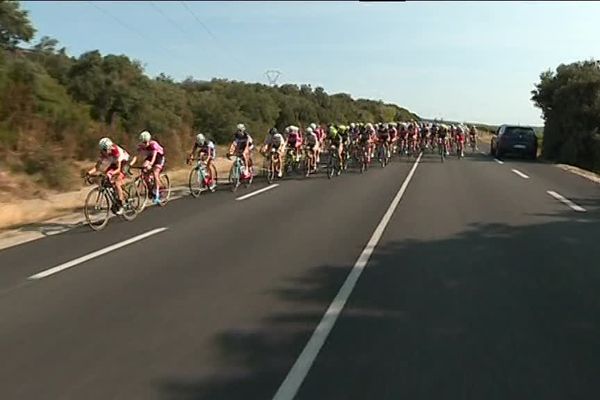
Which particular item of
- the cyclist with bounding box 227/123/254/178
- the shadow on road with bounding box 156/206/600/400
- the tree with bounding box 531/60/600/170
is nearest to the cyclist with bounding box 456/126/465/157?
the tree with bounding box 531/60/600/170

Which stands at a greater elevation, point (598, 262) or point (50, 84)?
point (50, 84)

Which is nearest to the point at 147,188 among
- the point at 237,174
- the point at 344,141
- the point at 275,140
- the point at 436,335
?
the point at 237,174

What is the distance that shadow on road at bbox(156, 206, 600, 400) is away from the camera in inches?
218

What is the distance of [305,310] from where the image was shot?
7.80 metres

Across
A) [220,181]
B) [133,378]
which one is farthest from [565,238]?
[220,181]

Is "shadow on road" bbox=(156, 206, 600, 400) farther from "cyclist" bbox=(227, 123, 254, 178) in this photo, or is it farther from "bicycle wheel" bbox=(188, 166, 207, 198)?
"cyclist" bbox=(227, 123, 254, 178)

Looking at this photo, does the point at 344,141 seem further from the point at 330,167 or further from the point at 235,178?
the point at 235,178

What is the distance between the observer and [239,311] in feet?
25.5

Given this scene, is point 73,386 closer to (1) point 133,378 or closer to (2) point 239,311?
(1) point 133,378

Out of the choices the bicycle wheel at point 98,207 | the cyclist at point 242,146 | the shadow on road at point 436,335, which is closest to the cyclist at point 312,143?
the cyclist at point 242,146

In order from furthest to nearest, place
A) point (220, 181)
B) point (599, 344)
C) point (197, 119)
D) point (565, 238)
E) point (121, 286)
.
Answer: point (197, 119) → point (220, 181) → point (565, 238) → point (121, 286) → point (599, 344)

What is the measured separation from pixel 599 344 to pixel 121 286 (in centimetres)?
498

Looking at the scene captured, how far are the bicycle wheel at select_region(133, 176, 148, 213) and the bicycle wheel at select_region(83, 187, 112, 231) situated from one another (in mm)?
1519

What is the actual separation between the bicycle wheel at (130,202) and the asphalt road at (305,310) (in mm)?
560
